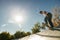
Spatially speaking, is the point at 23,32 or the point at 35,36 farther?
the point at 23,32

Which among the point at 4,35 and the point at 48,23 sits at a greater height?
the point at 48,23

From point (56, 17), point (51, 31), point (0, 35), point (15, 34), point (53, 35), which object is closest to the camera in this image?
point (53, 35)

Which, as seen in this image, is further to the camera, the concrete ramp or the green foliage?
the green foliage

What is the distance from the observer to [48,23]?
875 centimetres

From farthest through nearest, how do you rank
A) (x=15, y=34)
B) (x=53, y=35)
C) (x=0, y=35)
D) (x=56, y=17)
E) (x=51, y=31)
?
(x=56, y=17) → (x=15, y=34) → (x=0, y=35) → (x=51, y=31) → (x=53, y=35)

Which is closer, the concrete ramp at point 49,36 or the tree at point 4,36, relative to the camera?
the concrete ramp at point 49,36

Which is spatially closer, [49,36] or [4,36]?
[49,36]

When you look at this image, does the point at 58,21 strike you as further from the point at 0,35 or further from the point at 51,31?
the point at 0,35

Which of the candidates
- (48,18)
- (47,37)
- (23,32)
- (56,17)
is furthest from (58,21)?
(47,37)

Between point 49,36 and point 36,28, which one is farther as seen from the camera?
point 36,28

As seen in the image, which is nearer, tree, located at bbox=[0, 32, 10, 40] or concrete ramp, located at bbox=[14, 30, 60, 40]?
concrete ramp, located at bbox=[14, 30, 60, 40]

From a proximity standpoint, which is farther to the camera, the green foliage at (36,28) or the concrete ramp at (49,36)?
the green foliage at (36,28)

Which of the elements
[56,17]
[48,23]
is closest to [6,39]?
[48,23]

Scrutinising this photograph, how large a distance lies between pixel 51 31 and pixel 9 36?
392cm
